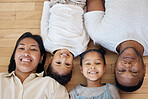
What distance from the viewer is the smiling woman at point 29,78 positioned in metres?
1.09

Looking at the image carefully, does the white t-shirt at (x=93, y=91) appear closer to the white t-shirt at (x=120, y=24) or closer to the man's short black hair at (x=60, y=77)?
the man's short black hair at (x=60, y=77)

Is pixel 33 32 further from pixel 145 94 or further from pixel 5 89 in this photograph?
pixel 145 94

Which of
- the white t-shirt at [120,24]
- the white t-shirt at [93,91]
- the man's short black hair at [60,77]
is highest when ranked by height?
the white t-shirt at [120,24]

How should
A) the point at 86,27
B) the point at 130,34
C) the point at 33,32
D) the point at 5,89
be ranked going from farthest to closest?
the point at 33,32
the point at 86,27
the point at 130,34
the point at 5,89

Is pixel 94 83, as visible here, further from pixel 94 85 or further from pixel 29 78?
pixel 29 78

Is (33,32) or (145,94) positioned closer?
(145,94)

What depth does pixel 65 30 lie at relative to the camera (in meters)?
1.30

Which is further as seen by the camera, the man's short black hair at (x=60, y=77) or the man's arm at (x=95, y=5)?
the man's arm at (x=95, y=5)

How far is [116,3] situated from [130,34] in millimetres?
266

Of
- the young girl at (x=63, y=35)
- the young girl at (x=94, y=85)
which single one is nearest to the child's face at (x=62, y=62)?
the young girl at (x=63, y=35)

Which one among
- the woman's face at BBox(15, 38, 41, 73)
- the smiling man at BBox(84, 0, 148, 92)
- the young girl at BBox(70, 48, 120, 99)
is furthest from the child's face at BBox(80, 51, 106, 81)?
the woman's face at BBox(15, 38, 41, 73)

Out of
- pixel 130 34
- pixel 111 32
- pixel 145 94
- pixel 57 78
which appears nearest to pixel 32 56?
pixel 57 78

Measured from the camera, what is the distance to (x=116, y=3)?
4.24ft

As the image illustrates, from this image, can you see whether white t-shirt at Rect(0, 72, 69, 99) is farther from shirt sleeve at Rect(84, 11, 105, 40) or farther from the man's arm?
the man's arm
